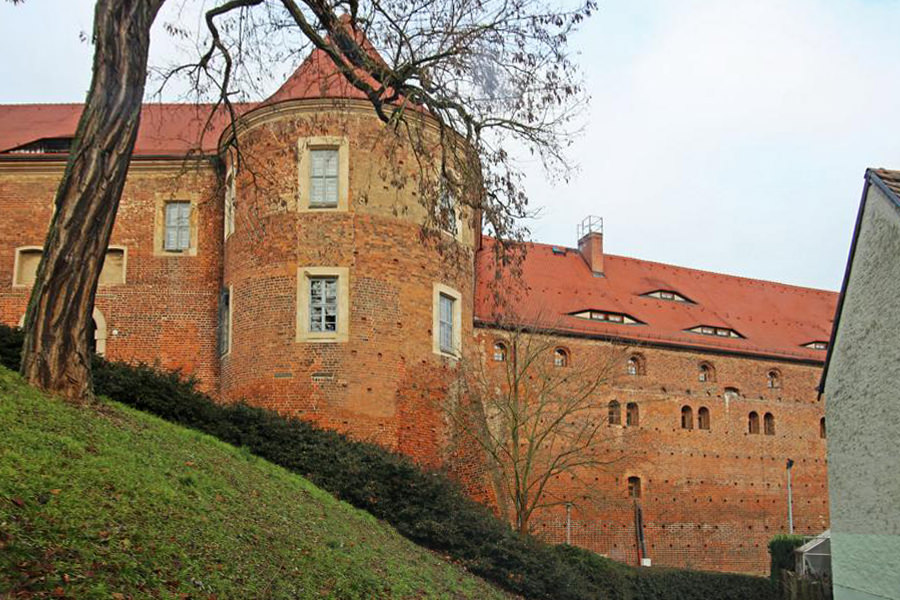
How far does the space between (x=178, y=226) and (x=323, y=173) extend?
5.29 metres

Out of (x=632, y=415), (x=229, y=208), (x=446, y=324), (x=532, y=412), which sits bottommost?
(x=632, y=415)

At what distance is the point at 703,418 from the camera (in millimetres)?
34844

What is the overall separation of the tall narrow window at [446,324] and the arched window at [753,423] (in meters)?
16.3

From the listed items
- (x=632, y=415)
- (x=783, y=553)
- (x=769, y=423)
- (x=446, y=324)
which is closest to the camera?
(x=446, y=324)

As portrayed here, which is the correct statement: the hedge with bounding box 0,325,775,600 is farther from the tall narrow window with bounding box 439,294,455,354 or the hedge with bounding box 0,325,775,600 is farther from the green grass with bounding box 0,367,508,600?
the tall narrow window with bounding box 439,294,455,354

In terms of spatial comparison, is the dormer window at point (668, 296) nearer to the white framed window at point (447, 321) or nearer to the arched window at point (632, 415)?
the arched window at point (632, 415)

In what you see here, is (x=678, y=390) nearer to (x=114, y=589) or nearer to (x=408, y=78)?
(x=408, y=78)

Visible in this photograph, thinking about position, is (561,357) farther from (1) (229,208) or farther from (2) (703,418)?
(1) (229,208)

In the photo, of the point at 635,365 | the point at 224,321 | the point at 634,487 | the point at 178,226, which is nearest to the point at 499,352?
the point at 635,365

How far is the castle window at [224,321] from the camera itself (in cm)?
2354

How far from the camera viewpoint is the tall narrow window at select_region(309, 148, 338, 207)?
2264 cm

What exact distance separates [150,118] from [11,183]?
4519 mm

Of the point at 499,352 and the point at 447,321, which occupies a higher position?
the point at 447,321

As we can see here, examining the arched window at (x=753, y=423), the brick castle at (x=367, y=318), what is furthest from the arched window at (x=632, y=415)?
the arched window at (x=753, y=423)
